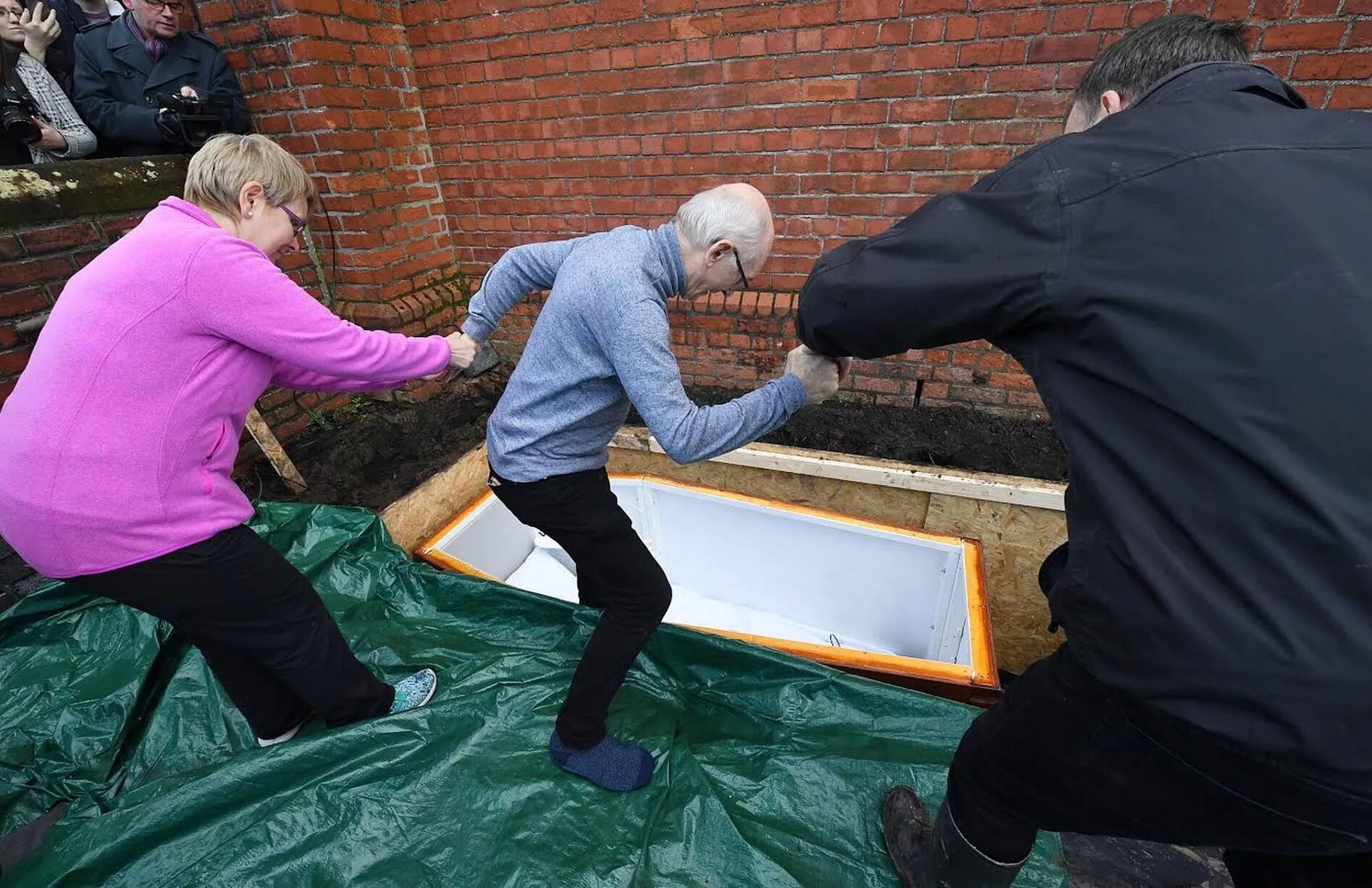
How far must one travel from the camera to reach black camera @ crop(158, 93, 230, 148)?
8.86 feet

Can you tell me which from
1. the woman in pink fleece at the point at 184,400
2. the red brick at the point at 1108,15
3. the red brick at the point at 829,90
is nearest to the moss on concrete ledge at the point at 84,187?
the woman in pink fleece at the point at 184,400

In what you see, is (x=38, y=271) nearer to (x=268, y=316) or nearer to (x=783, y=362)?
(x=268, y=316)

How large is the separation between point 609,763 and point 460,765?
0.41 m

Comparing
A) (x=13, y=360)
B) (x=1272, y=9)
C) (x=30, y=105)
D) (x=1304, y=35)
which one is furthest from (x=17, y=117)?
(x=1304, y=35)

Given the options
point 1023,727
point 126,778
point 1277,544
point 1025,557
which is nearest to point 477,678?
point 126,778

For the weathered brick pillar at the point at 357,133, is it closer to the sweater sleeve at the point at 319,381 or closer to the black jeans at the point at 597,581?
the sweater sleeve at the point at 319,381

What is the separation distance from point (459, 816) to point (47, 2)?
3.96 metres

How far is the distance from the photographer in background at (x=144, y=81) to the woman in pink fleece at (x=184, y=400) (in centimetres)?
193

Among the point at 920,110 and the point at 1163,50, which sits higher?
the point at 1163,50

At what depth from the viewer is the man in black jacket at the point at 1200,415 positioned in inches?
27.9

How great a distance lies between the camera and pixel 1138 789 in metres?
0.94

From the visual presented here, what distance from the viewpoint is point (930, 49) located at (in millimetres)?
2555

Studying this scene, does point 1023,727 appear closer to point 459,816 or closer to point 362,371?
point 459,816

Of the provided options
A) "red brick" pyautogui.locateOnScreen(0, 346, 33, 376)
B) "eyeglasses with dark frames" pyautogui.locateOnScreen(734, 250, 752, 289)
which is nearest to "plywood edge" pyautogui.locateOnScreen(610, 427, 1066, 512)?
"eyeglasses with dark frames" pyautogui.locateOnScreen(734, 250, 752, 289)
